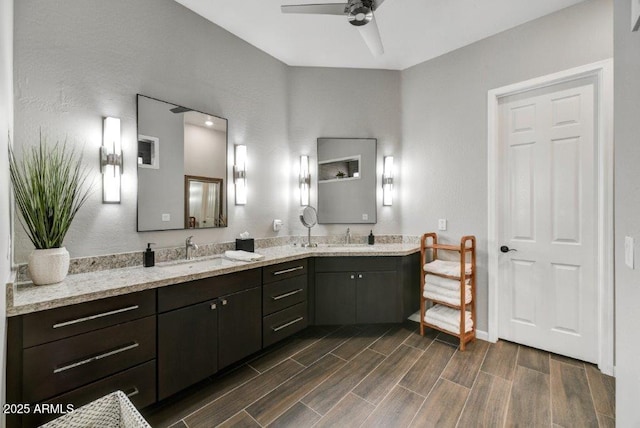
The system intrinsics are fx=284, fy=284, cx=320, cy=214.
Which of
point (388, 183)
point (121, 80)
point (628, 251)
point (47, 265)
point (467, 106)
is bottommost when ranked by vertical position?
point (47, 265)

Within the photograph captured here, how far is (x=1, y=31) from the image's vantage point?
1.18 meters

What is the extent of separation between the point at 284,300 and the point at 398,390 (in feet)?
3.77

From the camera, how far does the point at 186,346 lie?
187cm

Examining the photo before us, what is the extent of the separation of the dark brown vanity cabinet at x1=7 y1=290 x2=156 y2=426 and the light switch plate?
2.31 metres

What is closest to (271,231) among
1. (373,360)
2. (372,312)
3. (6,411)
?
(372,312)

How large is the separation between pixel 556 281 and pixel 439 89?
2216mm

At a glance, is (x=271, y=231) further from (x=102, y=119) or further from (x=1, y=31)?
(x=1, y=31)

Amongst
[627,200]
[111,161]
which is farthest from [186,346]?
[627,200]

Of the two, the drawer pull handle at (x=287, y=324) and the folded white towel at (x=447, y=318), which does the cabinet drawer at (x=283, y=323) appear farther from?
the folded white towel at (x=447, y=318)

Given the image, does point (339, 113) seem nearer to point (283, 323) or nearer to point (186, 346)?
point (283, 323)

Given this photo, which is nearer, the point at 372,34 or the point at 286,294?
the point at 372,34

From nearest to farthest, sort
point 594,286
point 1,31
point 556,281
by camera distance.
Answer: point 1,31 < point 594,286 < point 556,281

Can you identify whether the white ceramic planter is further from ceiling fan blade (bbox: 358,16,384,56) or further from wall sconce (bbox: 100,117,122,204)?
ceiling fan blade (bbox: 358,16,384,56)

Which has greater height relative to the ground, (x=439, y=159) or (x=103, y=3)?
(x=103, y=3)
